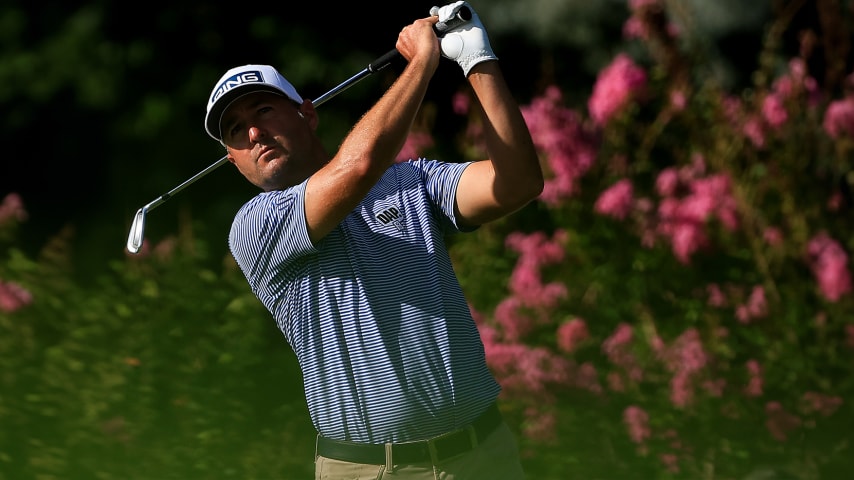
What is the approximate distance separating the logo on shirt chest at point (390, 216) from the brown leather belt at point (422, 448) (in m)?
0.49

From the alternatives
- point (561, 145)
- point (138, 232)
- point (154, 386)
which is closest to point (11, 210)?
point (154, 386)

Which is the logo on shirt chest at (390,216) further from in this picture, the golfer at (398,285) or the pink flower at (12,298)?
the pink flower at (12,298)

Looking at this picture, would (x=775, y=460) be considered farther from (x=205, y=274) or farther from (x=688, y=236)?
(x=205, y=274)

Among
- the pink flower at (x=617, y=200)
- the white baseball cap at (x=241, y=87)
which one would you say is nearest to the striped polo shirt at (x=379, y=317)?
the white baseball cap at (x=241, y=87)

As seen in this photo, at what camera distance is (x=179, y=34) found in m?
7.05

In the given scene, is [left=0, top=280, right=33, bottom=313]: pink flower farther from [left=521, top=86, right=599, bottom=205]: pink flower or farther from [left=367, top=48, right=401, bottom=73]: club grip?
[left=367, top=48, right=401, bottom=73]: club grip

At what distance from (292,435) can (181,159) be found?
8.05ft

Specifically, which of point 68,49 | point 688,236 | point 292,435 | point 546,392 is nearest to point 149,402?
point 292,435

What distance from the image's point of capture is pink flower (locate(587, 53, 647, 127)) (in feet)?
17.3

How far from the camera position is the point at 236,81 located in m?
3.37

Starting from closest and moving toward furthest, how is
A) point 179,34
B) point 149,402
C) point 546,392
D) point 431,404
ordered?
point 431,404, point 546,392, point 149,402, point 179,34

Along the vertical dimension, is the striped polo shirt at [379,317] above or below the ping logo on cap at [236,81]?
below

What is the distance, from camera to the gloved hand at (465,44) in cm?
307

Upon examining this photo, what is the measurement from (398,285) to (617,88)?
2436mm
